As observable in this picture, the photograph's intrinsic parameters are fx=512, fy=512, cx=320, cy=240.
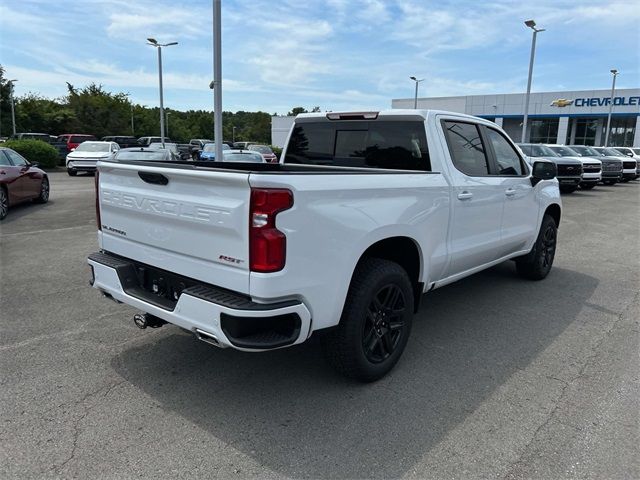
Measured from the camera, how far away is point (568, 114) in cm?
5078

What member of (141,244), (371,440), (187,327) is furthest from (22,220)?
(371,440)

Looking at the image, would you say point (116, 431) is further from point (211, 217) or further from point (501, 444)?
point (501, 444)

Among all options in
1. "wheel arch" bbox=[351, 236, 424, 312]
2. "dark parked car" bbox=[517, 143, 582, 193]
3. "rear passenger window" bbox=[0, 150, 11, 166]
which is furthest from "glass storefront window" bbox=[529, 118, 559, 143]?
"wheel arch" bbox=[351, 236, 424, 312]

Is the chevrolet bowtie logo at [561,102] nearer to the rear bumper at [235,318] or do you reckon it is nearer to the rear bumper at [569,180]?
the rear bumper at [569,180]

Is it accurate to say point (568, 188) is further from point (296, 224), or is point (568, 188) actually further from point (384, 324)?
point (296, 224)

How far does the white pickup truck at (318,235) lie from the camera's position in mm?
2879

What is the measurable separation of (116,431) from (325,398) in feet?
4.34

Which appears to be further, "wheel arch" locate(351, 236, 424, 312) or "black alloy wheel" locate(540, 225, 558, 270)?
"black alloy wheel" locate(540, 225, 558, 270)

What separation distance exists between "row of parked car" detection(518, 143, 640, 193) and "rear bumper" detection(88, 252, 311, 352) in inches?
557

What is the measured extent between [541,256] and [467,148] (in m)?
2.46

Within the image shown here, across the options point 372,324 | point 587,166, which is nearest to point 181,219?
point 372,324

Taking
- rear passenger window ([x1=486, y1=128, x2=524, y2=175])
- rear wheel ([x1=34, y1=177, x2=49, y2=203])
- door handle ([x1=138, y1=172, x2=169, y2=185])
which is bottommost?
rear wheel ([x1=34, y1=177, x2=49, y2=203])

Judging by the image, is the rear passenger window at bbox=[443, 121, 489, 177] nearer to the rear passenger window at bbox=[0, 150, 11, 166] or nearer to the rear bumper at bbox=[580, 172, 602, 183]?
the rear passenger window at bbox=[0, 150, 11, 166]

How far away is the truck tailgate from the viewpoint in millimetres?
2893
